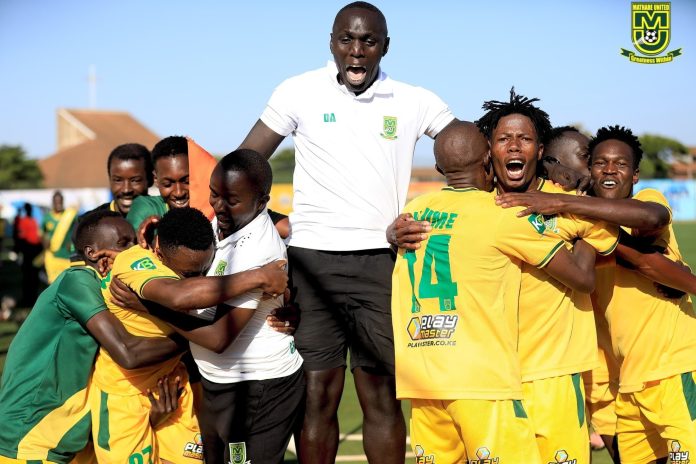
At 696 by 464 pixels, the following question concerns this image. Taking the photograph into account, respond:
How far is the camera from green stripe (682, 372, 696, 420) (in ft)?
16.5

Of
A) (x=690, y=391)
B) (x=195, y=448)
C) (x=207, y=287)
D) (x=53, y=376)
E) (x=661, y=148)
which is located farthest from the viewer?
(x=661, y=148)

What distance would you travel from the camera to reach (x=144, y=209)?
600 centimetres

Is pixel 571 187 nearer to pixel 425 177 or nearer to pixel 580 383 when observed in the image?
pixel 580 383

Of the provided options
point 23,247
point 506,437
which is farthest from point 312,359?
point 23,247

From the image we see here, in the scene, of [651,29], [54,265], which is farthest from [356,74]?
[54,265]

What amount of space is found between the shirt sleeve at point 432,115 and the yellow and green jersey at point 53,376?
214 cm

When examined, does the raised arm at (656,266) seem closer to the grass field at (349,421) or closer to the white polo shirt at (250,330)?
the white polo shirt at (250,330)

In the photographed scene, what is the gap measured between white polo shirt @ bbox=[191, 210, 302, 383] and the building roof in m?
66.6

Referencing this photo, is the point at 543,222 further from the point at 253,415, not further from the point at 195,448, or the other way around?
the point at 195,448

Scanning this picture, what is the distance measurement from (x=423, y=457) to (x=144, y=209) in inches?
105

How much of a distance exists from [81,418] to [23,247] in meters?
14.9

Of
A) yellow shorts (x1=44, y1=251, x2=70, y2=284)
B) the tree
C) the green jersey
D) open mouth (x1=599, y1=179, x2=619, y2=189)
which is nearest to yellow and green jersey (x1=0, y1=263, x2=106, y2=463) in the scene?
the green jersey

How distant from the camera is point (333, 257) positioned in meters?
5.19

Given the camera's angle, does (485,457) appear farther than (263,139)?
No
